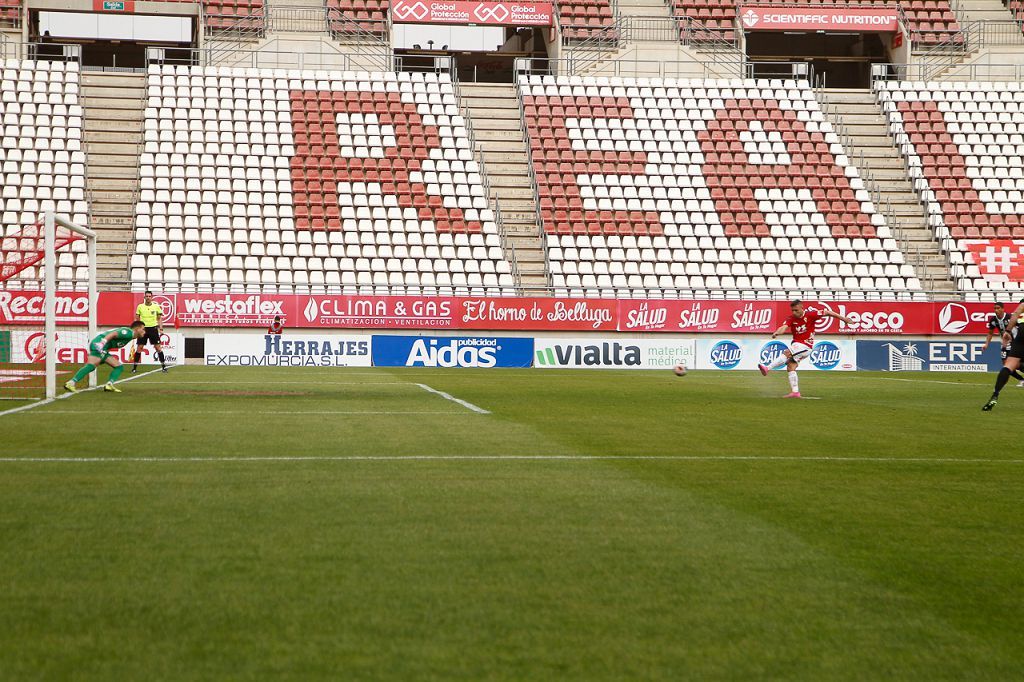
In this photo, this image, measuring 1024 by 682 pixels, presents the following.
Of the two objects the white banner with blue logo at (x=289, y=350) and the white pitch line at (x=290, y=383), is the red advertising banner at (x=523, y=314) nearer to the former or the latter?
the white banner with blue logo at (x=289, y=350)

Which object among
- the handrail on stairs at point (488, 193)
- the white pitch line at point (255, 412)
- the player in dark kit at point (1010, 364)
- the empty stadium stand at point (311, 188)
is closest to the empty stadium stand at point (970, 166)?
the handrail on stairs at point (488, 193)

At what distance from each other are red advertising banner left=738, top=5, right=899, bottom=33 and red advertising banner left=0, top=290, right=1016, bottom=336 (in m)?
17.3

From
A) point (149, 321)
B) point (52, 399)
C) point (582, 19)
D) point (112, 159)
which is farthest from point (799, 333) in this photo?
point (582, 19)

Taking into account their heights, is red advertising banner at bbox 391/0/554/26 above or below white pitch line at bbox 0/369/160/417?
above

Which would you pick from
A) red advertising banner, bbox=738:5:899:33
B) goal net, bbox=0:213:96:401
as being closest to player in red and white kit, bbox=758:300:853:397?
goal net, bbox=0:213:96:401

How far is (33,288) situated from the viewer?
30.0m

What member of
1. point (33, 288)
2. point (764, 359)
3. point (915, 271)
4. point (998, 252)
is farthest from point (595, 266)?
point (33, 288)

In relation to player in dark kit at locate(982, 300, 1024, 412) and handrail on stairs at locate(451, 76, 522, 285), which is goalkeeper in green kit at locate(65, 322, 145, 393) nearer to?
player in dark kit at locate(982, 300, 1024, 412)

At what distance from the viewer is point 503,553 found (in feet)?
18.5

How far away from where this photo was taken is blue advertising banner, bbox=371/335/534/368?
31500 millimetres

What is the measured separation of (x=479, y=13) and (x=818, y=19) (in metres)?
14.1

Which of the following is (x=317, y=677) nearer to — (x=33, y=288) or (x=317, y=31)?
(x=33, y=288)

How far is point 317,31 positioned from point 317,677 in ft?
142

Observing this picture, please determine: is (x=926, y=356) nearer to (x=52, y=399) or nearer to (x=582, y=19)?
(x=582, y=19)
